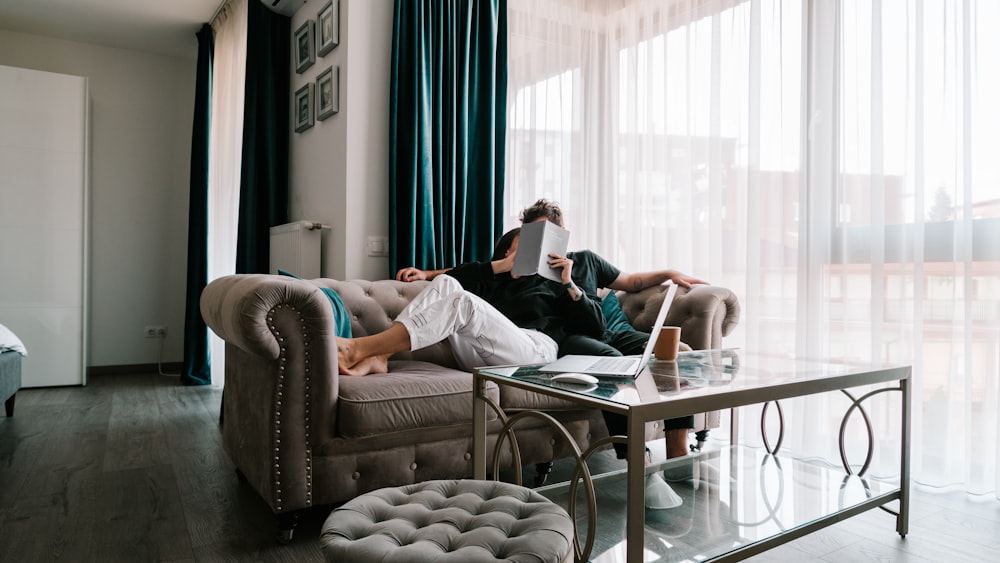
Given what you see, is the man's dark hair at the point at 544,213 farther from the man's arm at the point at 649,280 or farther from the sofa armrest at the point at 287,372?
the sofa armrest at the point at 287,372

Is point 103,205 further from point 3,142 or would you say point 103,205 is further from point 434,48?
point 434,48

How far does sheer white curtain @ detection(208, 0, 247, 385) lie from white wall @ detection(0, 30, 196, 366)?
0.70m

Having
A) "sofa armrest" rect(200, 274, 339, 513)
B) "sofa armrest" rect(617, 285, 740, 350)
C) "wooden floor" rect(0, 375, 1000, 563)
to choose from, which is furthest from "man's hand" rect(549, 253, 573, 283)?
"wooden floor" rect(0, 375, 1000, 563)

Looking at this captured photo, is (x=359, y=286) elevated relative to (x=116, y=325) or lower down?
elevated

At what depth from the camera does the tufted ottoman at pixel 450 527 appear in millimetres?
917

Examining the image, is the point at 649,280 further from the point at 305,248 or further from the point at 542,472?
the point at 305,248

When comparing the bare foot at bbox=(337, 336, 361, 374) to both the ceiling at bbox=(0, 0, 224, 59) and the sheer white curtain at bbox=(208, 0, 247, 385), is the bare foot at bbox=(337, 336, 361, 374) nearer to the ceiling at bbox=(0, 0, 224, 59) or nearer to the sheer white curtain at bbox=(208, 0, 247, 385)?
the sheer white curtain at bbox=(208, 0, 247, 385)

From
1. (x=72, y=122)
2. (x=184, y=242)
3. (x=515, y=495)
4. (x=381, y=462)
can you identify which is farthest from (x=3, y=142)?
(x=515, y=495)

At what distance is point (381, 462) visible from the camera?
1.87 meters

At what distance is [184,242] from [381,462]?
163 inches

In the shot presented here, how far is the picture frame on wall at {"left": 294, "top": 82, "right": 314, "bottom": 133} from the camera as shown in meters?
3.51

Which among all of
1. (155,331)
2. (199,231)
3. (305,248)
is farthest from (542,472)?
(155,331)

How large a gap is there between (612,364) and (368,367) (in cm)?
85

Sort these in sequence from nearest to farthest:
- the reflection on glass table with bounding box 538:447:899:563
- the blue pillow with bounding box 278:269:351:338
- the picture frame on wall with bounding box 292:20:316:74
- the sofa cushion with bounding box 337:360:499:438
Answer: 1. the reflection on glass table with bounding box 538:447:899:563
2. the sofa cushion with bounding box 337:360:499:438
3. the blue pillow with bounding box 278:269:351:338
4. the picture frame on wall with bounding box 292:20:316:74
